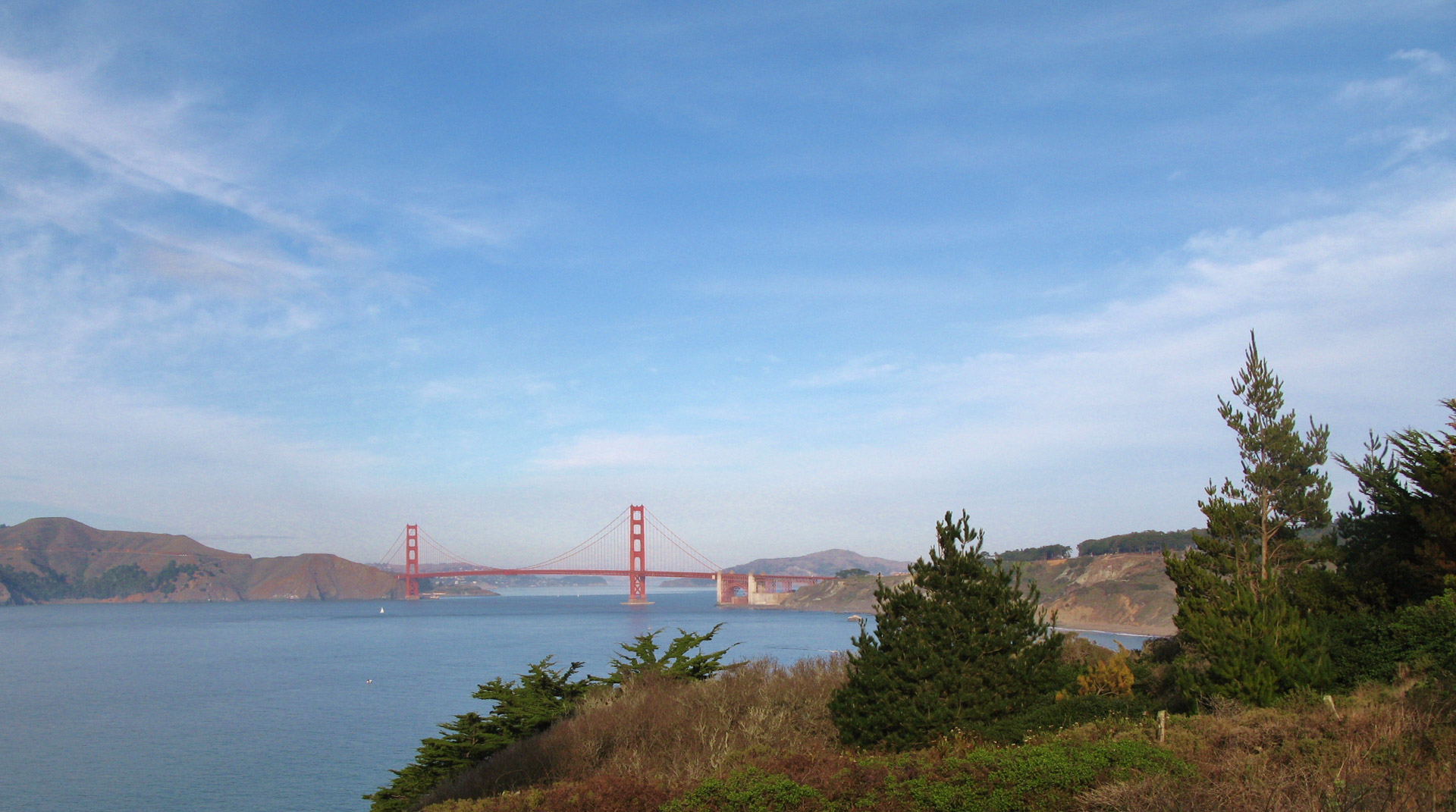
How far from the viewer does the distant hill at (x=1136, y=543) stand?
458ft

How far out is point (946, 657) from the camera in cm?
1518

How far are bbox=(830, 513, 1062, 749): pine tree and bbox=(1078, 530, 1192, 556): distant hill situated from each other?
429ft

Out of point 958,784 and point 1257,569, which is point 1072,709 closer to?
point 958,784

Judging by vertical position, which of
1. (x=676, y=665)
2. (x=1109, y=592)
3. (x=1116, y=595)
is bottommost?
(x=1116, y=595)

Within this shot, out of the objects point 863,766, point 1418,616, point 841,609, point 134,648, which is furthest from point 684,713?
point 841,609

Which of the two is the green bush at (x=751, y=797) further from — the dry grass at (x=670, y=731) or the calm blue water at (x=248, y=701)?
the calm blue water at (x=248, y=701)

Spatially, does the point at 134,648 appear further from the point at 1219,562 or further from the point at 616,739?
the point at 1219,562

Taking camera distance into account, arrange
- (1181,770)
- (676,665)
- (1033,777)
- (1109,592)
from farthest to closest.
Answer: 1. (1109,592)
2. (676,665)
3. (1033,777)
4. (1181,770)

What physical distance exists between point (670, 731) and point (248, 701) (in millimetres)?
38717

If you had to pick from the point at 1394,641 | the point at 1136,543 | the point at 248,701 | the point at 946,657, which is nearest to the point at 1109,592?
the point at 1136,543

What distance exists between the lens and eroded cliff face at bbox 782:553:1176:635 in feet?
334

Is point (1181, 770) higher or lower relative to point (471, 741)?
higher

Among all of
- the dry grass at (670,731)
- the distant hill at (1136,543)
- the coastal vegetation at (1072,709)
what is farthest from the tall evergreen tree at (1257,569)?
the distant hill at (1136,543)

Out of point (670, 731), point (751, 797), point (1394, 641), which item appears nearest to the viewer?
point (751, 797)
